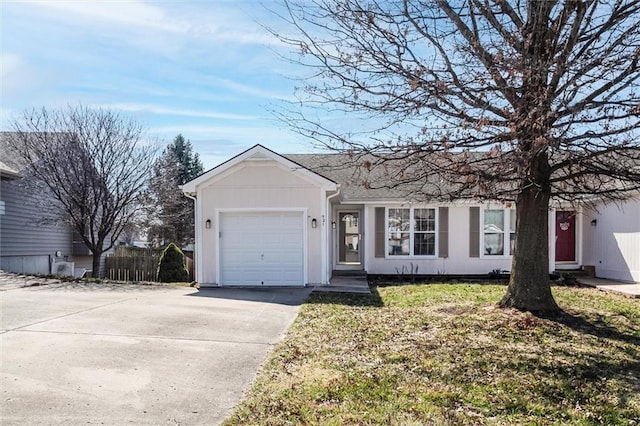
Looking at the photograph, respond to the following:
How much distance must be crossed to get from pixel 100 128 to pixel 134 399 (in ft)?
52.2

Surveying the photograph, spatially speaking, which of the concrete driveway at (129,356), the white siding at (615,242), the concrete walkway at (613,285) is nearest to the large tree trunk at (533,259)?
the concrete driveway at (129,356)

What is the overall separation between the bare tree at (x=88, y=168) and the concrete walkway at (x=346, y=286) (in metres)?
8.78

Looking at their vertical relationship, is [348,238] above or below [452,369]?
above

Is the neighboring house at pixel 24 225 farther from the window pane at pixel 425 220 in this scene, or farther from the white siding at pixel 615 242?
the white siding at pixel 615 242

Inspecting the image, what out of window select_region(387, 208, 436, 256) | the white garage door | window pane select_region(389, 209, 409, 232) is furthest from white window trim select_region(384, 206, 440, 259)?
the white garage door

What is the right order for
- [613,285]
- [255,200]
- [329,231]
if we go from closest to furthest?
[613,285]
[255,200]
[329,231]

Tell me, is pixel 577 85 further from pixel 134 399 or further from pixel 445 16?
pixel 134 399

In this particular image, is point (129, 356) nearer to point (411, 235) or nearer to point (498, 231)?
point (411, 235)

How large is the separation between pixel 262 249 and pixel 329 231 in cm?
228

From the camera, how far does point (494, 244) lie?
651 inches

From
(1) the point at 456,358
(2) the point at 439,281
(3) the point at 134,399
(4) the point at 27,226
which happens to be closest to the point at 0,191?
(4) the point at 27,226

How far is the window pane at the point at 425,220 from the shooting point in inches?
650

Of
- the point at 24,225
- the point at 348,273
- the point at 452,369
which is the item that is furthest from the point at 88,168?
the point at 452,369

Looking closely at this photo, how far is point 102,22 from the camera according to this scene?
978 cm
